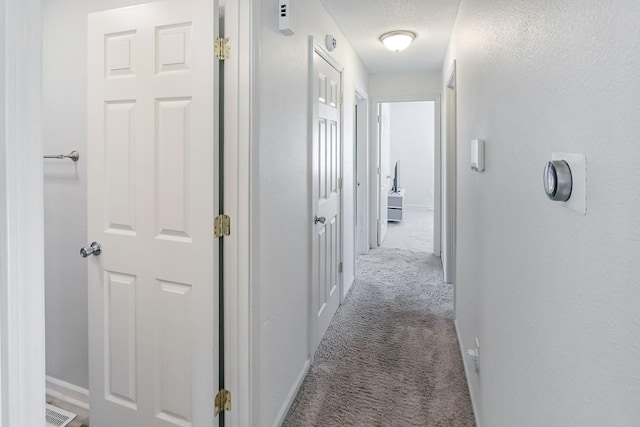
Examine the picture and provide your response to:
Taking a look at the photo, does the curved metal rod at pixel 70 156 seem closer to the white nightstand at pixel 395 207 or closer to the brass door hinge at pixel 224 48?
the brass door hinge at pixel 224 48

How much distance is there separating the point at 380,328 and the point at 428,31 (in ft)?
8.23

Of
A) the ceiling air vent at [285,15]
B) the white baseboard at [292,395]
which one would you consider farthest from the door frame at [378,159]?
the ceiling air vent at [285,15]

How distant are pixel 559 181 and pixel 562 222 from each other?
10 cm

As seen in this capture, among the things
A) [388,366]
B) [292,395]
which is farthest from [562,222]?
[388,366]

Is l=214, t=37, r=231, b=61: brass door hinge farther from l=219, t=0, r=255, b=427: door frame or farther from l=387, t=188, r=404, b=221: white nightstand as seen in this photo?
l=387, t=188, r=404, b=221: white nightstand

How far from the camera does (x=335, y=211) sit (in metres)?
3.25

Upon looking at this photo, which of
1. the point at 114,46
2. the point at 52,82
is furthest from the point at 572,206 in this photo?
the point at 52,82

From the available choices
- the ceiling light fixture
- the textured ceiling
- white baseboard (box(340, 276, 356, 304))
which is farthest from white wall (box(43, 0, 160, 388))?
the ceiling light fixture

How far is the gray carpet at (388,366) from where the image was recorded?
208 cm

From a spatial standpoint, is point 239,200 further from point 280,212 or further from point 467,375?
point 467,375

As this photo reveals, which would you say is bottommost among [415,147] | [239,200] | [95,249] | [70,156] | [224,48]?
[95,249]

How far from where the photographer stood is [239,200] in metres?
1.60

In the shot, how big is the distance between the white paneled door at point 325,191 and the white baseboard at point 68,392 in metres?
1.32

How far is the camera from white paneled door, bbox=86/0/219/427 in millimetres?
1596
